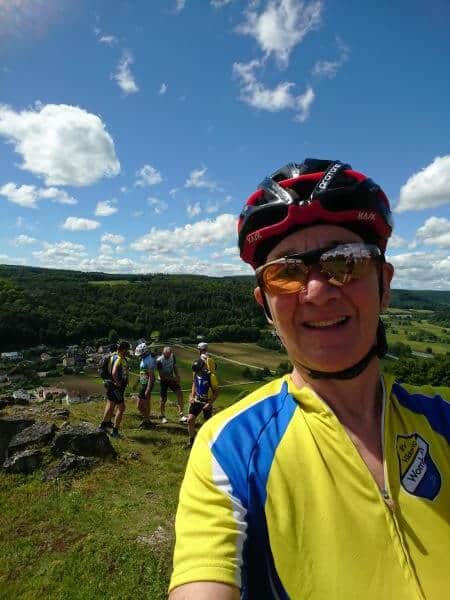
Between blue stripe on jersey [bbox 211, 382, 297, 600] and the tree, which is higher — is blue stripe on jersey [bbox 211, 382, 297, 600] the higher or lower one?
the higher one

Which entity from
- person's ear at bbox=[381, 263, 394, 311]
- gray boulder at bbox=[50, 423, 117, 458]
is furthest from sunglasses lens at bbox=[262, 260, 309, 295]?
gray boulder at bbox=[50, 423, 117, 458]

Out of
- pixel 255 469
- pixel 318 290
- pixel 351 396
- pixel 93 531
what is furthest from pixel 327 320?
pixel 93 531

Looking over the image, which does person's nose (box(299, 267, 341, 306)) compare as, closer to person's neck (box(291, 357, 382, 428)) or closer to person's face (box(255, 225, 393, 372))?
person's face (box(255, 225, 393, 372))

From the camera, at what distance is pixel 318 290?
202 cm

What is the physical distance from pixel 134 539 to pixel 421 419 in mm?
5771

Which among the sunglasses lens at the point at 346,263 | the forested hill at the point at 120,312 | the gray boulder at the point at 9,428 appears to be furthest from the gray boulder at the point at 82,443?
the forested hill at the point at 120,312

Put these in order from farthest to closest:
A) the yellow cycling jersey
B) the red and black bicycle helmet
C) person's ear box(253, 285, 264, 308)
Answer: person's ear box(253, 285, 264, 308)
the red and black bicycle helmet
the yellow cycling jersey

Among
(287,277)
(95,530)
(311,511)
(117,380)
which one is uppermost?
(287,277)

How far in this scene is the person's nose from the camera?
2.01 metres

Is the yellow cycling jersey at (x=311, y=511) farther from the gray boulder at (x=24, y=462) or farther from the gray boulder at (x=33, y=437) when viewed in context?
the gray boulder at (x=33, y=437)

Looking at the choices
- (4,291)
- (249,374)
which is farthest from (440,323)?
(4,291)

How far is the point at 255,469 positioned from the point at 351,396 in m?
0.74

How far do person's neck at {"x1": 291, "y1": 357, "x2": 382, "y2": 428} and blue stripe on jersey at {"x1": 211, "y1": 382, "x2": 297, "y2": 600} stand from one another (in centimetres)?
20

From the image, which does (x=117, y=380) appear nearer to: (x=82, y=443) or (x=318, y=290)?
(x=82, y=443)
